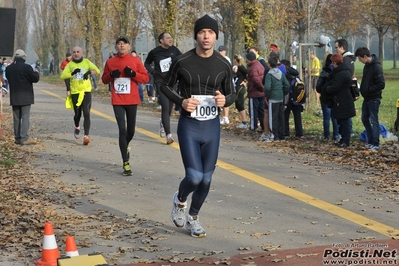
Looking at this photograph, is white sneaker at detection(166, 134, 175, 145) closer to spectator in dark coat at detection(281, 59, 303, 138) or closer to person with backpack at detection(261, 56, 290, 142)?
person with backpack at detection(261, 56, 290, 142)

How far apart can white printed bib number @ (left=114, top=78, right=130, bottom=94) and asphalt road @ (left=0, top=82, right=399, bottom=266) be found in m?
1.27

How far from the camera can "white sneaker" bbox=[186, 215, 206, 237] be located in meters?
7.86

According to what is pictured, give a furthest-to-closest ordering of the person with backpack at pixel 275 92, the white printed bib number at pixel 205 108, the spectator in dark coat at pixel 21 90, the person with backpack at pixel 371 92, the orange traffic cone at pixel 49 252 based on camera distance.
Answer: the spectator in dark coat at pixel 21 90
the person with backpack at pixel 275 92
the person with backpack at pixel 371 92
the white printed bib number at pixel 205 108
the orange traffic cone at pixel 49 252

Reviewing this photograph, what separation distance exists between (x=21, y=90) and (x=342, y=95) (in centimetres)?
656

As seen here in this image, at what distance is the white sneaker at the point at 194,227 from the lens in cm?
786

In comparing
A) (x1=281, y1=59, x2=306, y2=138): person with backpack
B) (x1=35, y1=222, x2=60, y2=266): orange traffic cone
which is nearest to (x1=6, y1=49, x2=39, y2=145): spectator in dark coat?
(x1=281, y1=59, x2=306, y2=138): person with backpack

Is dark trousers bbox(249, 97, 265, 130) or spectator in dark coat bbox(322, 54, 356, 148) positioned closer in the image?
spectator in dark coat bbox(322, 54, 356, 148)

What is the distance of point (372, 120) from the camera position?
14.2 meters

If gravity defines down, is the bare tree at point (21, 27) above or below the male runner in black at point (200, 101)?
above

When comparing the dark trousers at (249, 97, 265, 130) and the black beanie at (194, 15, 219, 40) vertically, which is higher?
the black beanie at (194, 15, 219, 40)

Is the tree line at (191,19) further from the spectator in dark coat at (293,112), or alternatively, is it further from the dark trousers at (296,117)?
the dark trousers at (296,117)

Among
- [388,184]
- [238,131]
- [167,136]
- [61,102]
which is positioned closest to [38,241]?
[388,184]

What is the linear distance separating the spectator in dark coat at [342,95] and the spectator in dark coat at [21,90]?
19.9 ft

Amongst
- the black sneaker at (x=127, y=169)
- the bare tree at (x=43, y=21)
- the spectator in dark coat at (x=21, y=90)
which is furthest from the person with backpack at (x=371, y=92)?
the bare tree at (x=43, y=21)
